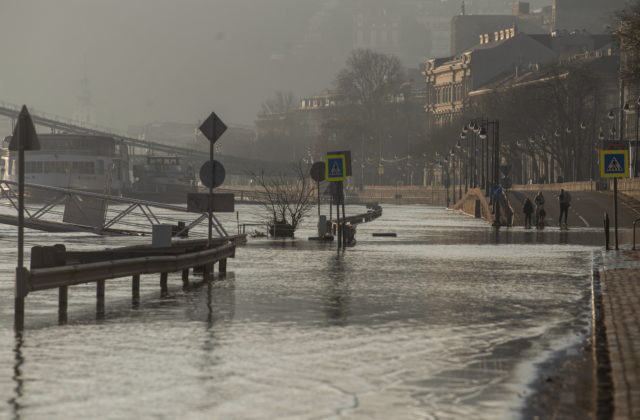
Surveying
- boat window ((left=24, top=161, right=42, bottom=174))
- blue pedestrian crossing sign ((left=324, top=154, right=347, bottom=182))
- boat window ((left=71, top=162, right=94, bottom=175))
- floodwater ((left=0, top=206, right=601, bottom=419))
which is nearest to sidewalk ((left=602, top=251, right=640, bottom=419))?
floodwater ((left=0, top=206, right=601, bottom=419))

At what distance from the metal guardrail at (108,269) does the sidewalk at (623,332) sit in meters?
6.39

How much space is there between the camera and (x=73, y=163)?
150625 mm

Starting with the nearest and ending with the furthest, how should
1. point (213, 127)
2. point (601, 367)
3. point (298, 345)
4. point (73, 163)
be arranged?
1. point (601, 367)
2. point (298, 345)
3. point (213, 127)
4. point (73, 163)

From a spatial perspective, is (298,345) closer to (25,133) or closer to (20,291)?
(20,291)

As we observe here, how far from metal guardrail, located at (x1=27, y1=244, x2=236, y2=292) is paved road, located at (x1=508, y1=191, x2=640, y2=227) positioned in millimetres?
42433

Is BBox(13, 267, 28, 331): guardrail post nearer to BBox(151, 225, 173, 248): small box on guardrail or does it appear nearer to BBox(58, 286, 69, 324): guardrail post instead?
BBox(58, 286, 69, 324): guardrail post

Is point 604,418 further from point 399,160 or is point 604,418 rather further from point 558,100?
point 399,160

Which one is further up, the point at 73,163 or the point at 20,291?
the point at 73,163

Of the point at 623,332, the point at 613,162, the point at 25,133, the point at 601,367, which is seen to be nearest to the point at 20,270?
the point at 25,133

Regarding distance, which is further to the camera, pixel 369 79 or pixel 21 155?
pixel 369 79

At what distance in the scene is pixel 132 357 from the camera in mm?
13789

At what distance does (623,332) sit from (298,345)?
327 cm

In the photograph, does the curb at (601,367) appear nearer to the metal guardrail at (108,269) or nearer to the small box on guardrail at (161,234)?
the metal guardrail at (108,269)

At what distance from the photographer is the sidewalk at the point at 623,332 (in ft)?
35.4
